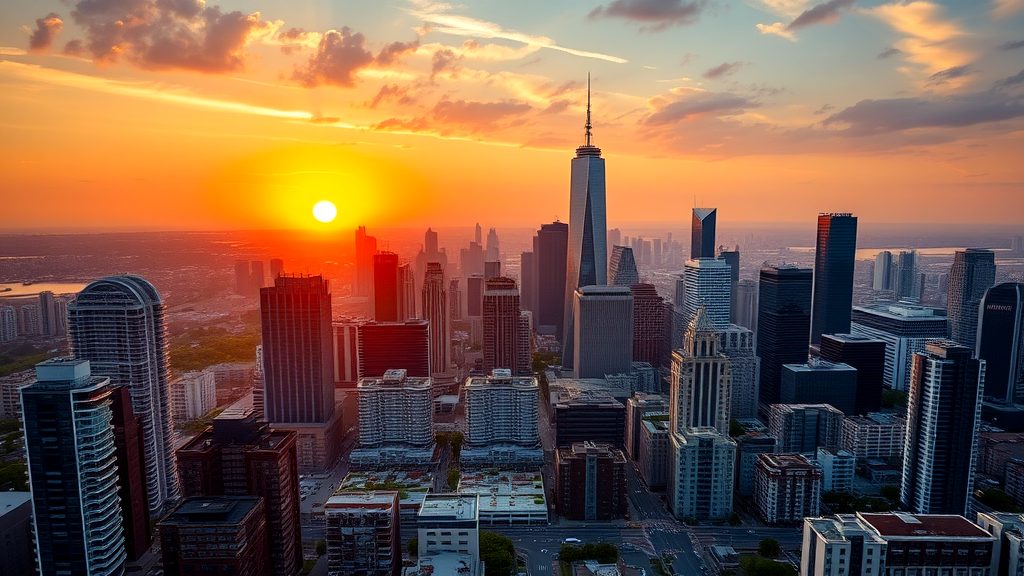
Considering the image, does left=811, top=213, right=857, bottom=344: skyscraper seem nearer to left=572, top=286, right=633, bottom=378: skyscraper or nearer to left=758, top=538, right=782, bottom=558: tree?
left=572, top=286, right=633, bottom=378: skyscraper

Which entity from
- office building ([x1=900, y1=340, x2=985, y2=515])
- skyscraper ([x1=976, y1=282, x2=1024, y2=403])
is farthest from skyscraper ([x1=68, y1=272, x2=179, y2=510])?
skyscraper ([x1=976, y1=282, x2=1024, y2=403])

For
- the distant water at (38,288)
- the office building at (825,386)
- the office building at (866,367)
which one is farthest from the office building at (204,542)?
the office building at (866,367)

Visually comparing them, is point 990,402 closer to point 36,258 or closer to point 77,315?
point 77,315

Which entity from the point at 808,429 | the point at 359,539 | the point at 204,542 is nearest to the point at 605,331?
the point at 808,429

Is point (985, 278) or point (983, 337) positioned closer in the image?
point (983, 337)

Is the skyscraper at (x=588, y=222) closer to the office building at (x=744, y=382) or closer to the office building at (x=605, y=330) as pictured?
the office building at (x=605, y=330)

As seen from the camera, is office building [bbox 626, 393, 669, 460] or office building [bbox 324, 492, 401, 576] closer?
office building [bbox 324, 492, 401, 576]

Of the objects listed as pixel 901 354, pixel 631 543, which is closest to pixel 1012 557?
pixel 631 543
